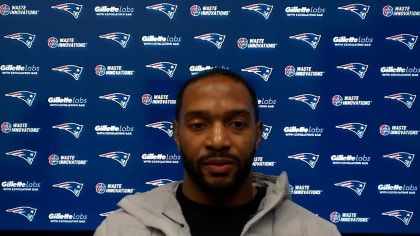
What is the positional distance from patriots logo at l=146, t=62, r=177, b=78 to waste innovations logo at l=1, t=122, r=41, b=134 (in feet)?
2.68

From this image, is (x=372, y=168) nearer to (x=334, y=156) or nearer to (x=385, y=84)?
(x=334, y=156)

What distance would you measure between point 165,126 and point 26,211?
0.99 meters

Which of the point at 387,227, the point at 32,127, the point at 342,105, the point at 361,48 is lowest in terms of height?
the point at 387,227

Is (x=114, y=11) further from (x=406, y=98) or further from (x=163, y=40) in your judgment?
(x=406, y=98)

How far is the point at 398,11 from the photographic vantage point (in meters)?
2.25

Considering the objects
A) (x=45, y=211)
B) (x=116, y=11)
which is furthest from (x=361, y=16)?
(x=45, y=211)

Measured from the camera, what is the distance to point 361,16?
2.25 m

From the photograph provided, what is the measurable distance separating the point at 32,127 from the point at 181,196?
1.30 m

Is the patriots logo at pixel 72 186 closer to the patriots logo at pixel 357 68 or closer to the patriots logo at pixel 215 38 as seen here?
the patriots logo at pixel 215 38

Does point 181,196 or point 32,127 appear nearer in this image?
point 181,196

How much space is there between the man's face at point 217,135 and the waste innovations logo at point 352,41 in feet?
3.75

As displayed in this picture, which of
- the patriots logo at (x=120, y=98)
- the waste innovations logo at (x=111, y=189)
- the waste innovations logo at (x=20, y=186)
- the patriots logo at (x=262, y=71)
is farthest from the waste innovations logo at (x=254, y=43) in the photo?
the waste innovations logo at (x=20, y=186)

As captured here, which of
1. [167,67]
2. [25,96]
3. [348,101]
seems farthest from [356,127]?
[25,96]

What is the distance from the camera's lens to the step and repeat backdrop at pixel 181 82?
7.26 feet
